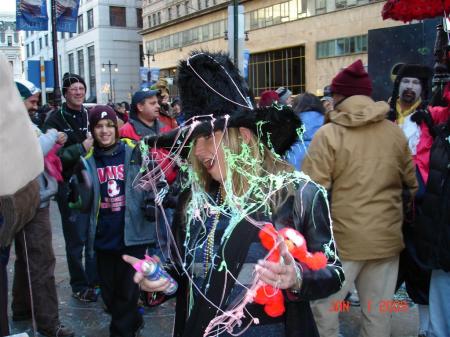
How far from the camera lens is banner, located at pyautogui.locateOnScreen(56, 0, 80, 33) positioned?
42.4 ft

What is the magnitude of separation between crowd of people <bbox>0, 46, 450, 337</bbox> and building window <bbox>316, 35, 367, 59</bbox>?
2949 cm

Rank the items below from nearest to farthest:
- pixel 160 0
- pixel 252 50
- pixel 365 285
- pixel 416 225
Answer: pixel 416 225
pixel 365 285
pixel 252 50
pixel 160 0

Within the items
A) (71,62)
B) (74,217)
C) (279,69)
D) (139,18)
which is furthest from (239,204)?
(71,62)

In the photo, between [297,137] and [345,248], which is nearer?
[297,137]

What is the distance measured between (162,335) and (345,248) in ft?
5.82

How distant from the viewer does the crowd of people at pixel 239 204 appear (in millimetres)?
1762

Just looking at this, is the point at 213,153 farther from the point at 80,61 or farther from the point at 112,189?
the point at 80,61

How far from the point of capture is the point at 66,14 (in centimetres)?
1309

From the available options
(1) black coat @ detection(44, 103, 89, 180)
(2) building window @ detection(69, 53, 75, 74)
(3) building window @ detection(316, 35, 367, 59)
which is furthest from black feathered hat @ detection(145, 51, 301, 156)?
(2) building window @ detection(69, 53, 75, 74)

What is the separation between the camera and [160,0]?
191 feet

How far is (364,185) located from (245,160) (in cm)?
165

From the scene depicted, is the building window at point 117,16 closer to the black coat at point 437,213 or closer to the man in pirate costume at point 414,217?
the man in pirate costume at point 414,217

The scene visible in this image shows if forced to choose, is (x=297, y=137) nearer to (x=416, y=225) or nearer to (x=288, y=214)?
(x=288, y=214)

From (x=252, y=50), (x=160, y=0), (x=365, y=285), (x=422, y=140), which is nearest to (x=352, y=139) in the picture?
(x=422, y=140)
